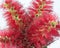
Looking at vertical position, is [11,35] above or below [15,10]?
below

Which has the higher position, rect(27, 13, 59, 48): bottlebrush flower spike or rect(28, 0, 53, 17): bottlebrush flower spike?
rect(28, 0, 53, 17): bottlebrush flower spike

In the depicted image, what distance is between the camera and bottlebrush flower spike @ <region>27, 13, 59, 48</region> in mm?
1027

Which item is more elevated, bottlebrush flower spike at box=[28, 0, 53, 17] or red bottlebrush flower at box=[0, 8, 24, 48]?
bottlebrush flower spike at box=[28, 0, 53, 17]

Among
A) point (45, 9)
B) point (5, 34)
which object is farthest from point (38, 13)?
point (5, 34)

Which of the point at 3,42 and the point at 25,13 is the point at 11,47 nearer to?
the point at 3,42

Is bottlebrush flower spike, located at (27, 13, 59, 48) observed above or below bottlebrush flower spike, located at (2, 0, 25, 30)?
below

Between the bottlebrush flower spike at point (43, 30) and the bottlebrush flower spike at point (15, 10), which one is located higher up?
the bottlebrush flower spike at point (15, 10)

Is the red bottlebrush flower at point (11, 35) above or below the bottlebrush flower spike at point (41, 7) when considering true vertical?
below

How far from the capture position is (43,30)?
103 cm

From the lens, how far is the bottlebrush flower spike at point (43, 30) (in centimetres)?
103

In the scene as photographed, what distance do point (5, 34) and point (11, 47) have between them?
0.06 m

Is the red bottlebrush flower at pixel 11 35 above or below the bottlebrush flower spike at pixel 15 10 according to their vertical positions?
below

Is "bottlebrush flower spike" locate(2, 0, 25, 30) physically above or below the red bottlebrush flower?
above

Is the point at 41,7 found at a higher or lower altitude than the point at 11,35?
higher
